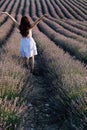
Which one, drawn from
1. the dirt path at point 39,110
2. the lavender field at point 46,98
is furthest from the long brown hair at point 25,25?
the dirt path at point 39,110

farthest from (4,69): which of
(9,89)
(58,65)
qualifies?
(58,65)

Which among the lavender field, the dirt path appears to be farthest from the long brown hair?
the dirt path

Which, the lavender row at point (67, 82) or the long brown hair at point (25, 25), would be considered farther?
the long brown hair at point (25, 25)

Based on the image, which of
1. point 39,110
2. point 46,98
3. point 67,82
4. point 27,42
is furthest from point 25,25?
point 67,82

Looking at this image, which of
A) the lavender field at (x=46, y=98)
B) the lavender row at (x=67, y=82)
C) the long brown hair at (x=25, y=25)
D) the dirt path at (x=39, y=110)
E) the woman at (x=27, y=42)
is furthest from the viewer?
the woman at (x=27, y=42)

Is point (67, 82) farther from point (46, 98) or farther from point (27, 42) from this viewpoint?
point (27, 42)

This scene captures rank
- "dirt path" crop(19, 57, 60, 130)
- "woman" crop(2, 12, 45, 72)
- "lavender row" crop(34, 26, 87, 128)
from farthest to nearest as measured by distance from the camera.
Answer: "woman" crop(2, 12, 45, 72), "dirt path" crop(19, 57, 60, 130), "lavender row" crop(34, 26, 87, 128)

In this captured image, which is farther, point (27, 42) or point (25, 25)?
point (27, 42)

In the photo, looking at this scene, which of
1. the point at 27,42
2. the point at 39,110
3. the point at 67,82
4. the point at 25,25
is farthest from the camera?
the point at 27,42

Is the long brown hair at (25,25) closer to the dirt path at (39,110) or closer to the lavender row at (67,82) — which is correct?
the lavender row at (67,82)

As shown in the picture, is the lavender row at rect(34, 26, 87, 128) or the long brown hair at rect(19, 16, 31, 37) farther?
the long brown hair at rect(19, 16, 31, 37)

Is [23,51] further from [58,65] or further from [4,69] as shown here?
[4,69]

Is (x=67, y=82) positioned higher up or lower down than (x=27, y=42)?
higher up

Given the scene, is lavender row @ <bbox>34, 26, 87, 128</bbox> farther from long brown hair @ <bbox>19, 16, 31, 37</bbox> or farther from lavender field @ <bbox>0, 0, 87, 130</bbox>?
long brown hair @ <bbox>19, 16, 31, 37</bbox>
